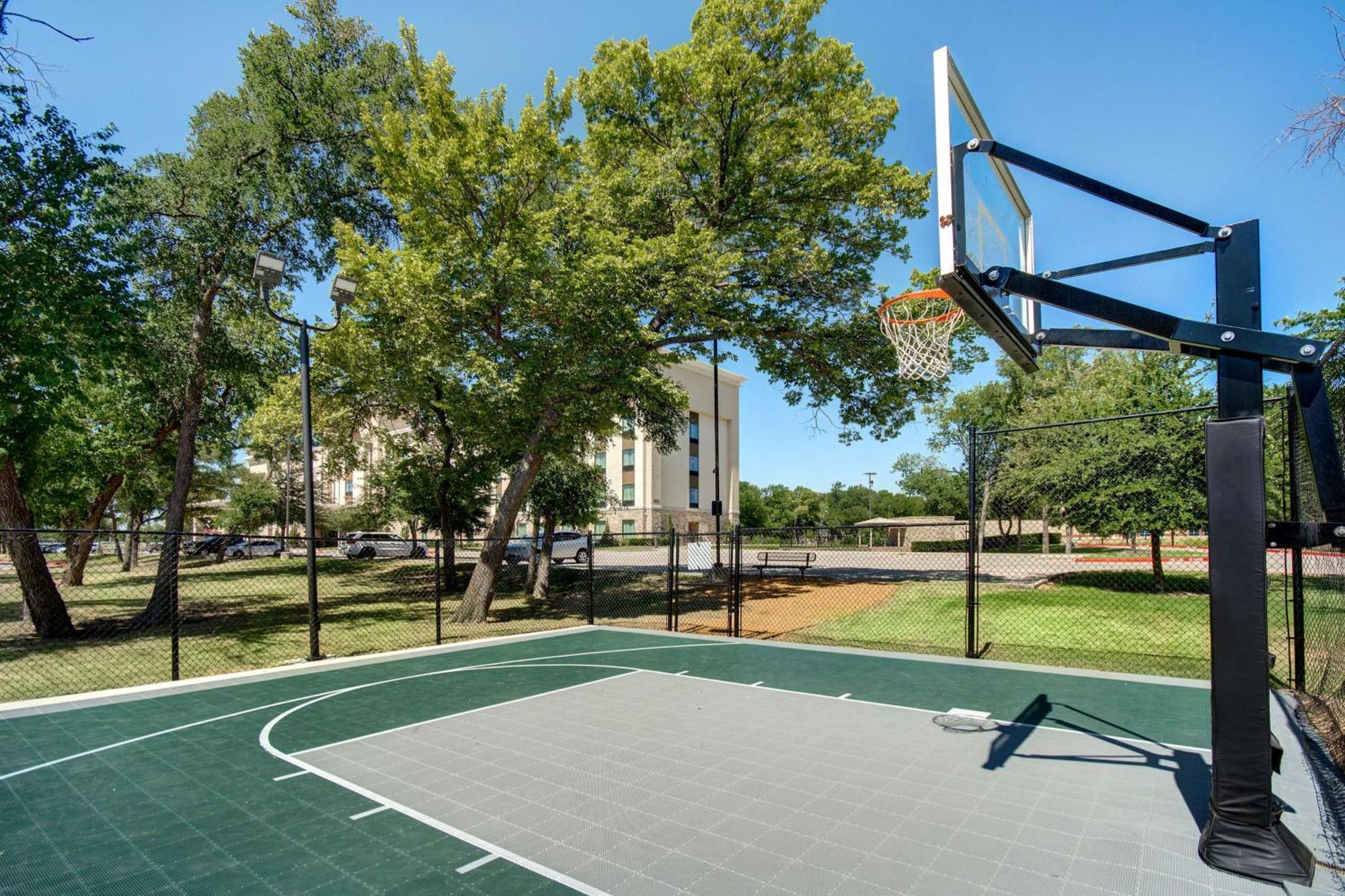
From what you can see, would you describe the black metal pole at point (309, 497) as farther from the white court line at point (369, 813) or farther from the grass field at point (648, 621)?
the white court line at point (369, 813)

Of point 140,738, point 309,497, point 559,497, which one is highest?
point 309,497

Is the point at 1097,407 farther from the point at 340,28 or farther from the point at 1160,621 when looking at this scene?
the point at 340,28

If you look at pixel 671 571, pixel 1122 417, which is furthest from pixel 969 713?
pixel 671 571

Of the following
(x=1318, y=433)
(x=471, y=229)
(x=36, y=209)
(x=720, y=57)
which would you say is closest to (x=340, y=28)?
(x=471, y=229)

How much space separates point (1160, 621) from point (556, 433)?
12407mm

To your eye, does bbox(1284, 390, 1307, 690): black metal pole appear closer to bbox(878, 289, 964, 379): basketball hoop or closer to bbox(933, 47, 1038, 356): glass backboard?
bbox(878, 289, 964, 379): basketball hoop

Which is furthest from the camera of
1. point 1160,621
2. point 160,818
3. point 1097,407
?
point 1097,407

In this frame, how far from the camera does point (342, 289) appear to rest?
388 inches

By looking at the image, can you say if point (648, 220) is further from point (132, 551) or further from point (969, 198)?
point (132, 551)

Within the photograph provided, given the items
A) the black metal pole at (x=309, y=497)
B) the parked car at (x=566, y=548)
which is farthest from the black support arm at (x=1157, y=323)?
the parked car at (x=566, y=548)

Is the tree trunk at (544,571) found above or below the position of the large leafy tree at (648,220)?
below

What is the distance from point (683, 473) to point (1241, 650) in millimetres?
49609

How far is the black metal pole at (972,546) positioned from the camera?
8.91 m

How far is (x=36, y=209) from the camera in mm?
10578
